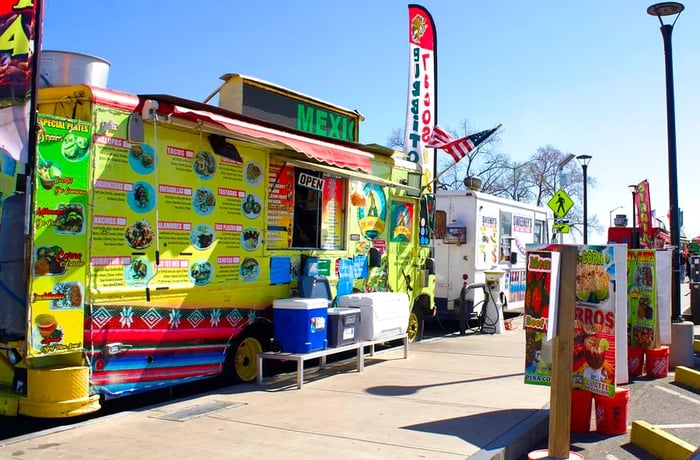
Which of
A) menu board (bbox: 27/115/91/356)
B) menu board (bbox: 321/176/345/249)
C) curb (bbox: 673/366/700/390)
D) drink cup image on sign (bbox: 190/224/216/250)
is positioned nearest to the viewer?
menu board (bbox: 27/115/91/356)

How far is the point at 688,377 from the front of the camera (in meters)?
8.58

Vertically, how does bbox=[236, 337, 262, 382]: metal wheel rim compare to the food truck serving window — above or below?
below

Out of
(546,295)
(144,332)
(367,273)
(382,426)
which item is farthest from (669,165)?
(144,332)

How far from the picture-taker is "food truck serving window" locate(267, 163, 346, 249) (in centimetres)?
827

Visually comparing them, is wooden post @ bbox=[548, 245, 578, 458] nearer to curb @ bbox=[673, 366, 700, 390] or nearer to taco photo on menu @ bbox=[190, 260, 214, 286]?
taco photo on menu @ bbox=[190, 260, 214, 286]

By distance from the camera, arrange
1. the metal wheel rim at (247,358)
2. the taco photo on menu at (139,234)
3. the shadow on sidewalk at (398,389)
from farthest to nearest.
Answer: the metal wheel rim at (247,358) < the shadow on sidewalk at (398,389) < the taco photo on menu at (139,234)

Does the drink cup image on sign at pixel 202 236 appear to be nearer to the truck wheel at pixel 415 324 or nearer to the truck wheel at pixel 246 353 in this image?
the truck wheel at pixel 246 353

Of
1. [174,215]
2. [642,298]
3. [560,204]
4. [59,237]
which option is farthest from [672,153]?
[59,237]

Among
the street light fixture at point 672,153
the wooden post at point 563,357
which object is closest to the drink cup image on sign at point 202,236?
the wooden post at point 563,357

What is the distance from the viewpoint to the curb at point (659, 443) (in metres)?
5.43

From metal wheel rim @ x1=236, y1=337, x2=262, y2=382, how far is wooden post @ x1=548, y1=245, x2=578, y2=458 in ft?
12.1

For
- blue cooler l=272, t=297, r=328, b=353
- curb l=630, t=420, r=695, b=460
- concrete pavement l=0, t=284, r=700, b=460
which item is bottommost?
curb l=630, t=420, r=695, b=460

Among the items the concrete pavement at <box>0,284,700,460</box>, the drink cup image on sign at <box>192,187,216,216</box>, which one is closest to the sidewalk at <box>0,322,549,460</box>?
the concrete pavement at <box>0,284,700,460</box>

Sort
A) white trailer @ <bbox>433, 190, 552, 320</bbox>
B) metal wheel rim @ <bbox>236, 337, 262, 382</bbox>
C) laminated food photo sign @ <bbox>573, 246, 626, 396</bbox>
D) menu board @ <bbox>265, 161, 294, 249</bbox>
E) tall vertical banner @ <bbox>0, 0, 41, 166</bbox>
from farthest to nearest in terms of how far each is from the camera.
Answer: white trailer @ <bbox>433, 190, 552, 320</bbox> < menu board @ <bbox>265, 161, 294, 249</bbox> < metal wheel rim @ <bbox>236, 337, 262, 382</bbox> < laminated food photo sign @ <bbox>573, 246, 626, 396</bbox> < tall vertical banner @ <bbox>0, 0, 41, 166</bbox>
